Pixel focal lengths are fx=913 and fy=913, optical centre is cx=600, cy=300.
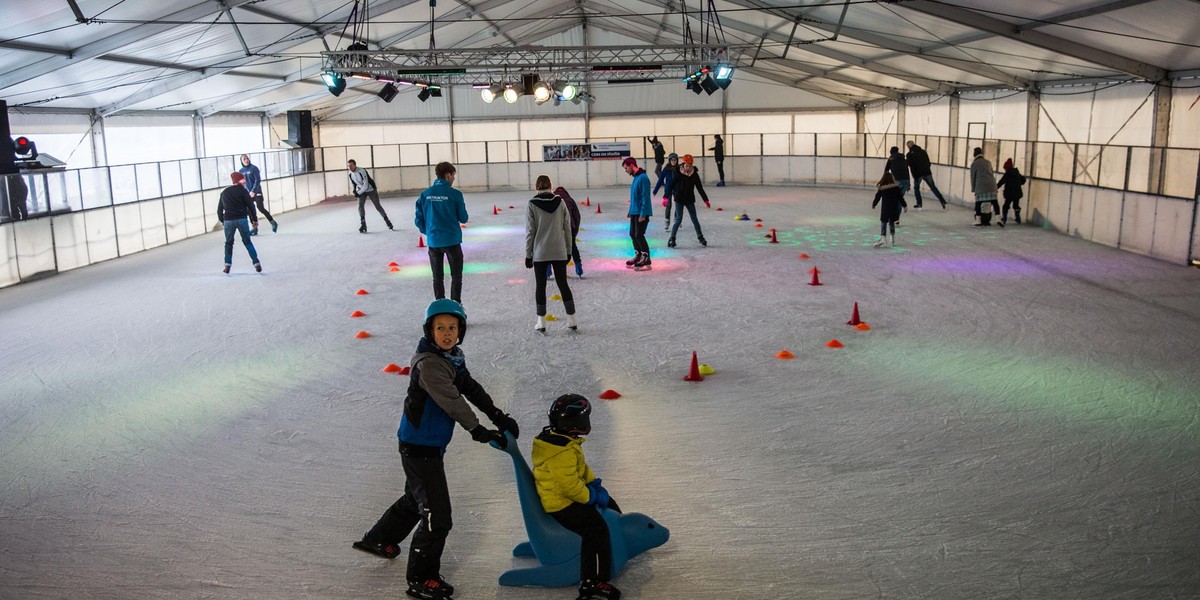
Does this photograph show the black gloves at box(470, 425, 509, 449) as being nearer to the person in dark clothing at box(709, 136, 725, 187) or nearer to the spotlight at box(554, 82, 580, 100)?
the spotlight at box(554, 82, 580, 100)

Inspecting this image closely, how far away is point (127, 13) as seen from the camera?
13.9 metres

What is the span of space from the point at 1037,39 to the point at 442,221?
11.3 metres

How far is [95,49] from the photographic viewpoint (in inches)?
586

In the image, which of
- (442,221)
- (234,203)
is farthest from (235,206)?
(442,221)

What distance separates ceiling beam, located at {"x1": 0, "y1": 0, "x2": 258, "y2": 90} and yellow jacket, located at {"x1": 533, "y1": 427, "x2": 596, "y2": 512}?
13525 mm

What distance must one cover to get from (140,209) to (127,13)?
18.2 ft

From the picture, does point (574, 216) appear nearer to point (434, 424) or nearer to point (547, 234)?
point (547, 234)

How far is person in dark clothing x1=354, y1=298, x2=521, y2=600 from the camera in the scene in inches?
161

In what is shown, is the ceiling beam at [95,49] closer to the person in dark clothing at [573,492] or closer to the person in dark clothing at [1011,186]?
the person in dark clothing at [573,492]

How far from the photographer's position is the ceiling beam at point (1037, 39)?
1510cm

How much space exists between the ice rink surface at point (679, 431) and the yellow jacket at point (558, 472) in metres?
0.50

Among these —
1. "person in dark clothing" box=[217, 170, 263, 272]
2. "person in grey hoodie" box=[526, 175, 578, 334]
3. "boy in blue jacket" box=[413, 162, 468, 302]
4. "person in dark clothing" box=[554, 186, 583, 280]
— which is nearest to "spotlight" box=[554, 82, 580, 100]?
"person in dark clothing" box=[217, 170, 263, 272]

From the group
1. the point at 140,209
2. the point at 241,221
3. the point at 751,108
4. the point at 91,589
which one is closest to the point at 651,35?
the point at 751,108

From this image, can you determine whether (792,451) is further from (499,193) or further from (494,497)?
(499,193)
